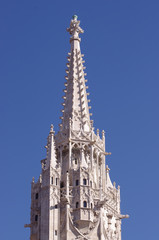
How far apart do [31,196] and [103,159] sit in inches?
389

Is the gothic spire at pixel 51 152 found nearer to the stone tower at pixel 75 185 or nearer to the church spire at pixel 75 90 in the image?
the stone tower at pixel 75 185


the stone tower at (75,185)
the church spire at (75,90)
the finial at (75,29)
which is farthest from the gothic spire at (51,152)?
the finial at (75,29)

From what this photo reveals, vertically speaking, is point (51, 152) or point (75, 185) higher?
point (51, 152)

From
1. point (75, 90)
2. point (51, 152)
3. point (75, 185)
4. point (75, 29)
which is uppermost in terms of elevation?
point (75, 29)

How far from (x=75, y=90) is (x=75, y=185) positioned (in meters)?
13.7

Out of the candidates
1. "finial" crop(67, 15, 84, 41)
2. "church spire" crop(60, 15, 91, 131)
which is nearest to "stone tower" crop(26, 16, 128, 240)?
"church spire" crop(60, 15, 91, 131)

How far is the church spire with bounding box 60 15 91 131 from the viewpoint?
271ft

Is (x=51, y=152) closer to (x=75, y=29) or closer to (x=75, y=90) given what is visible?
(x=75, y=90)

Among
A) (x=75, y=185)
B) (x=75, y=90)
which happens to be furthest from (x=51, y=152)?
(x=75, y=90)

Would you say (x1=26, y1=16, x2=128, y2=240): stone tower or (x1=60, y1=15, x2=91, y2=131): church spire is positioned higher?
(x1=60, y1=15, x2=91, y2=131): church spire

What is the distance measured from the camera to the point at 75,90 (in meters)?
85.4

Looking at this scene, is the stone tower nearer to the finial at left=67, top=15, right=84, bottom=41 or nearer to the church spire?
the church spire

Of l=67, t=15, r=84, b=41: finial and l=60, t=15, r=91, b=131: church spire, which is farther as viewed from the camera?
l=67, t=15, r=84, b=41: finial

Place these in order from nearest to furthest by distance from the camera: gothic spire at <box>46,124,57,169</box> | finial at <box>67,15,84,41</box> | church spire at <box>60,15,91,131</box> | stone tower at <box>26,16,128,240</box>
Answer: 1. stone tower at <box>26,16,128,240</box>
2. gothic spire at <box>46,124,57,169</box>
3. church spire at <box>60,15,91,131</box>
4. finial at <box>67,15,84,41</box>
